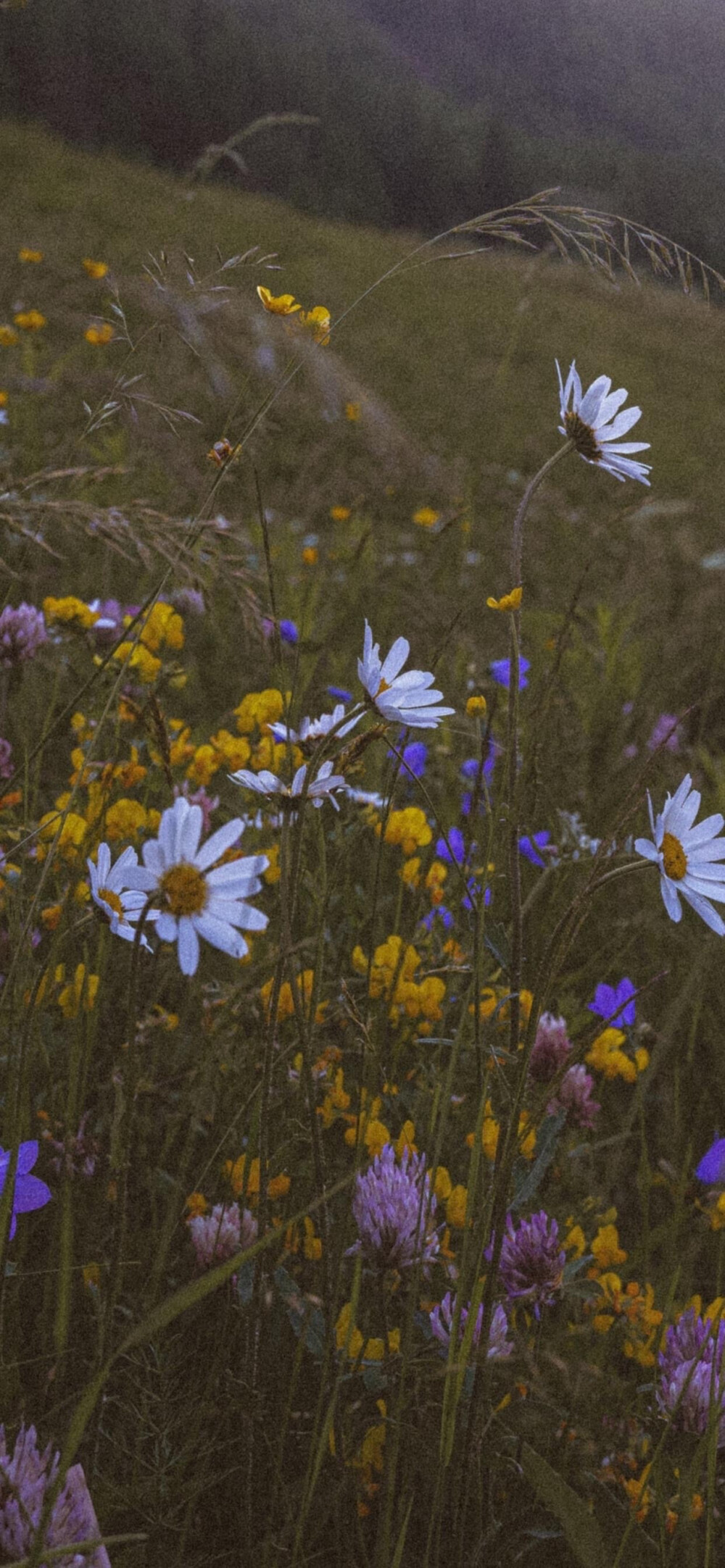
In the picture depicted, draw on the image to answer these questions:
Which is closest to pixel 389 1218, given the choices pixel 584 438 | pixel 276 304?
pixel 584 438

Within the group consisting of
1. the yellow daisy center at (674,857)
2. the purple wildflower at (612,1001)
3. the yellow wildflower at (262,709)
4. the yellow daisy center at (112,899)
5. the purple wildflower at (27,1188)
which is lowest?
the purple wildflower at (27,1188)

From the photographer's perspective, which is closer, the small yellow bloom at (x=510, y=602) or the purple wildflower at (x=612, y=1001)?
the small yellow bloom at (x=510, y=602)

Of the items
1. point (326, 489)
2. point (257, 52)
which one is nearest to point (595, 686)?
point (326, 489)

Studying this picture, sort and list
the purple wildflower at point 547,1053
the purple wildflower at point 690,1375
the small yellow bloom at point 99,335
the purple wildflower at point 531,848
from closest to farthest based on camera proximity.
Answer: the purple wildflower at point 690,1375 < the purple wildflower at point 547,1053 < the purple wildflower at point 531,848 < the small yellow bloom at point 99,335

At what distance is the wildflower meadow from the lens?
624 millimetres

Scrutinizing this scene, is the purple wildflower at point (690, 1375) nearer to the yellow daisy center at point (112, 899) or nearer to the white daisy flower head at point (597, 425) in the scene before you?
the yellow daisy center at point (112, 899)

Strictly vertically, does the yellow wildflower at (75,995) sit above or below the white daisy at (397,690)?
below

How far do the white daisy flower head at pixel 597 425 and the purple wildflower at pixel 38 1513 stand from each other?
0.71 metres

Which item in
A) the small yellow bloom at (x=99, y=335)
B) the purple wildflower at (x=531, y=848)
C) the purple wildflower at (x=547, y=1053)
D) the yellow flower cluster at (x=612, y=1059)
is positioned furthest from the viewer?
the small yellow bloom at (x=99, y=335)

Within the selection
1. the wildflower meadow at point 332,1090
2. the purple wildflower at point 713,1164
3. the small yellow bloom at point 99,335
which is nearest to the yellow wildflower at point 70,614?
the wildflower meadow at point 332,1090

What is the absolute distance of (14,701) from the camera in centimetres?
159

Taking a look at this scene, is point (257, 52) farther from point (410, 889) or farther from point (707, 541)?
point (410, 889)

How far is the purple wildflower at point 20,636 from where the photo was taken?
1188mm

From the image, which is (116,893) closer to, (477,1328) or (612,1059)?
(477,1328)
